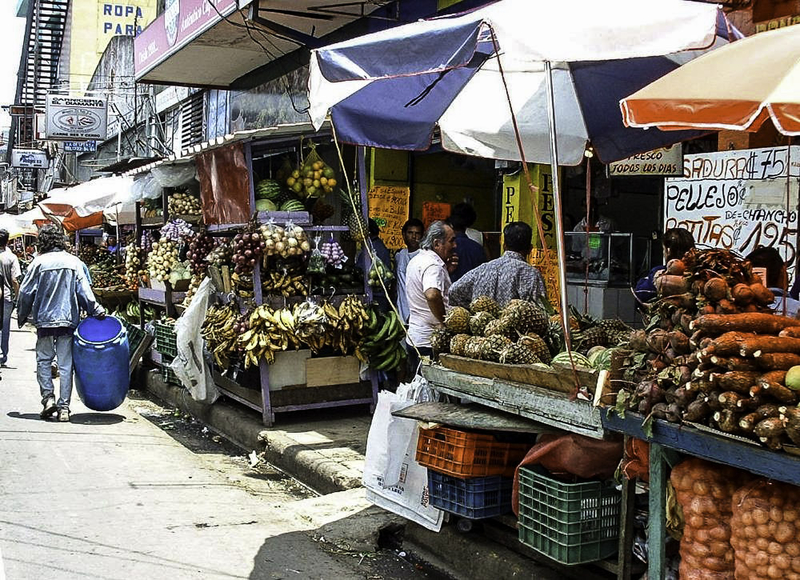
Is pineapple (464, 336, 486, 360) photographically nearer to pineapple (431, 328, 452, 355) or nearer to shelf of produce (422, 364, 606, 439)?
shelf of produce (422, 364, 606, 439)

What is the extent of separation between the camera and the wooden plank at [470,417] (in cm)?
466

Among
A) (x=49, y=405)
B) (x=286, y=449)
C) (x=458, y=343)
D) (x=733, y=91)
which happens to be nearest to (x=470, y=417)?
(x=458, y=343)

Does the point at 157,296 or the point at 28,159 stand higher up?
the point at 28,159

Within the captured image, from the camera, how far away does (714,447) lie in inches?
134

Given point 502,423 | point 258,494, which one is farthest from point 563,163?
point 258,494

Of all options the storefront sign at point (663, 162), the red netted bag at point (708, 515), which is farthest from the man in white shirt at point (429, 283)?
the red netted bag at point (708, 515)

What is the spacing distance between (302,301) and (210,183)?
1.92m

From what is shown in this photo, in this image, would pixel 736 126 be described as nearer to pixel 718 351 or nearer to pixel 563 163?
pixel 718 351

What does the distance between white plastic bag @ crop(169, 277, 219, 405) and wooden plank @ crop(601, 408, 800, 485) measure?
625cm

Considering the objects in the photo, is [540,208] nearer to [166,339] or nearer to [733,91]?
[166,339]

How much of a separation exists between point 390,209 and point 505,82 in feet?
20.4

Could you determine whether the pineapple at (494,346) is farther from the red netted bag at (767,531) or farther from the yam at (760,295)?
the red netted bag at (767,531)

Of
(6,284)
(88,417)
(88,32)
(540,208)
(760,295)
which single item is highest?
(88,32)

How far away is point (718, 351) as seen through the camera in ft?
11.1
